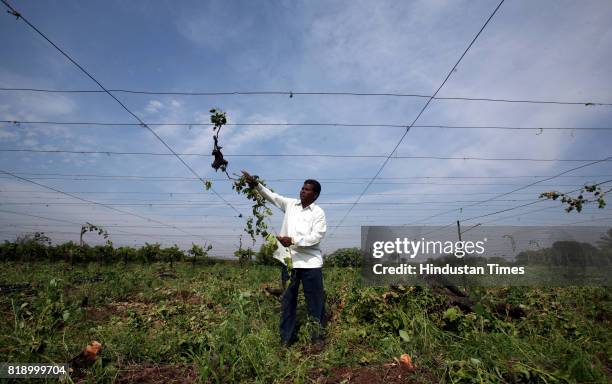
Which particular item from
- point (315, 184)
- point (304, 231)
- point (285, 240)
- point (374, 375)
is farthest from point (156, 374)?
point (315, 184)

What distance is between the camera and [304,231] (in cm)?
365

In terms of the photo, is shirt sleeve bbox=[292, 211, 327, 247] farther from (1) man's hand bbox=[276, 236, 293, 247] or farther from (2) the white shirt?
(1) man's hand bbox=[276, 236, 293, 247]

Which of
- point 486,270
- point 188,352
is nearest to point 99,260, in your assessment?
point 188,352

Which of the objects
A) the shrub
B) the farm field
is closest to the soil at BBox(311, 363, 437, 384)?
the farm field

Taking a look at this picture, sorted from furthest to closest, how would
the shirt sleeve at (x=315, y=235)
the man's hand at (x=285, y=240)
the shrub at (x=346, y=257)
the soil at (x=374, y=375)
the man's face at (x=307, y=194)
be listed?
the shrub at (x=346, y=257) < the man's face at (x=307, y=194) < the shirt sleeve at (x=315, y=235) < the man's hand at (x=285, y=240) < the soil at (x=374, y=375)

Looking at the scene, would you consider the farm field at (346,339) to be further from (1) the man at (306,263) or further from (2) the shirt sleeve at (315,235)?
(2) the shirt sleeve at (315,235)

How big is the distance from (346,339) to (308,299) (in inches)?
23.2

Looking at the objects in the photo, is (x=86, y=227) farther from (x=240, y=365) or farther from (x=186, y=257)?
(x=240, y=365)

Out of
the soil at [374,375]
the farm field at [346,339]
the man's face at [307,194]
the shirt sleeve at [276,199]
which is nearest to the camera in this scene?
the soil at [374,375]

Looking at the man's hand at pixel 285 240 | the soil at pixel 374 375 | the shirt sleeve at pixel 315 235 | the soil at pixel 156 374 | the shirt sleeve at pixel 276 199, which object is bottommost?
the soil at pixel 156 374

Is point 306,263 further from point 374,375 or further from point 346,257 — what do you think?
point 346,257

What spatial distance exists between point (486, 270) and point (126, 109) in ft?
25.2

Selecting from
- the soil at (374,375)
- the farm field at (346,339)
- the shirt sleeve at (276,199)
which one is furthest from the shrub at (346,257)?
the soil at (374,375)

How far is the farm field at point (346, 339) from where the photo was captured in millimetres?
2486
